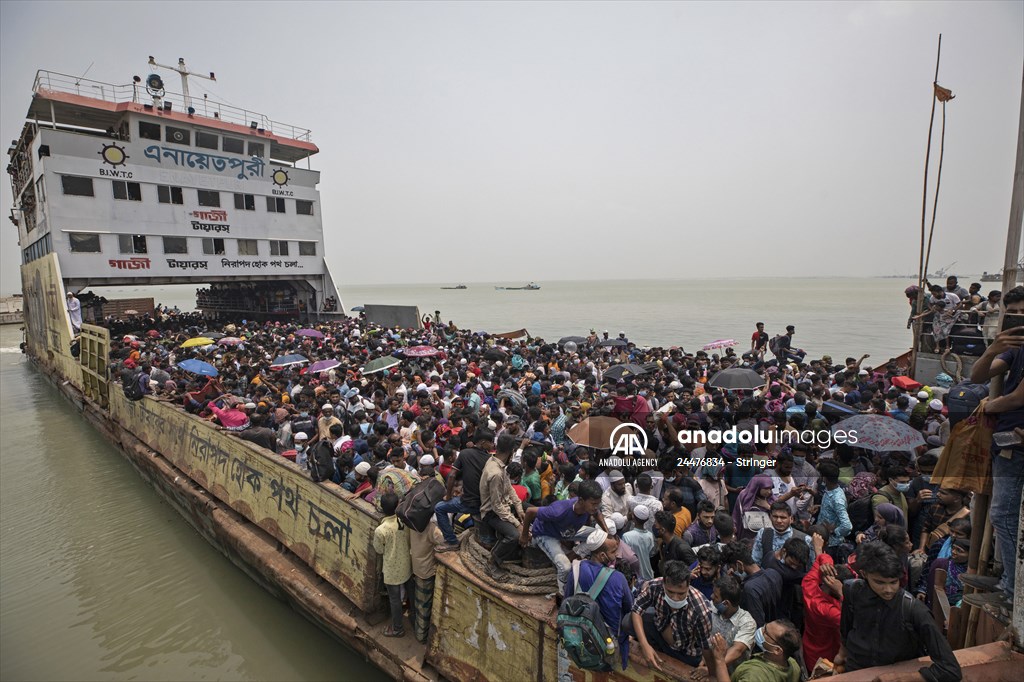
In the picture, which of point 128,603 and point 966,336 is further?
point 966,336

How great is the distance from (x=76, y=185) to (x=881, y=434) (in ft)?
83.0

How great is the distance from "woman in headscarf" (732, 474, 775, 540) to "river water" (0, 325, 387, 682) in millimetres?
3973

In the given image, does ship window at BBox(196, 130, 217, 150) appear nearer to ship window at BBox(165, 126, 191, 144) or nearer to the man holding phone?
ship window at BBox(165, 126, 191, 144)

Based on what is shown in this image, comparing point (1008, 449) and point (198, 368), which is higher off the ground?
point (1008, 449)

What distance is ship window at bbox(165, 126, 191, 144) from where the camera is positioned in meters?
20.9

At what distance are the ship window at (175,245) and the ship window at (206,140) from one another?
14.6 ft

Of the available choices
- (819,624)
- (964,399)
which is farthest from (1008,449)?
(964,399)

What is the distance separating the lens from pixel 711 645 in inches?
110

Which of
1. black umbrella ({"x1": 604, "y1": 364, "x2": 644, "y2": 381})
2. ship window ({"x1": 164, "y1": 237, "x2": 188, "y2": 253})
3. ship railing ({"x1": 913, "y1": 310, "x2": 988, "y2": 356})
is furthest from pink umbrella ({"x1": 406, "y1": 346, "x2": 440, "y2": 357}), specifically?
ship window ({"x1": 164, "y1": 237, "x2": 188, "y2": 253})

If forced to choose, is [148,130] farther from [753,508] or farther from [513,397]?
[753,508]

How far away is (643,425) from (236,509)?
221 inches

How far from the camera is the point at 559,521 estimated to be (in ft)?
11.0

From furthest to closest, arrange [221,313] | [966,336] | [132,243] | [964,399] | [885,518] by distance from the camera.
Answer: [221,313] < [132,243] < [966,336] < [964,399] < [885,518]

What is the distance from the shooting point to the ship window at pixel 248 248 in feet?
74.7
